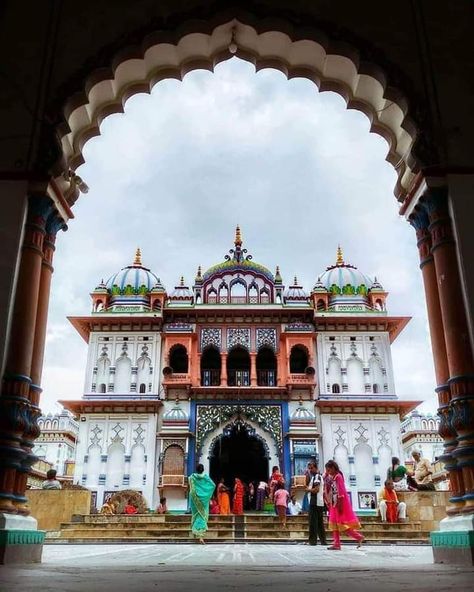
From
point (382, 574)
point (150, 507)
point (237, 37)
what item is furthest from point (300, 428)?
point (382, 574)

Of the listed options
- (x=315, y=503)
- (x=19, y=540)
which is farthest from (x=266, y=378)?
(x=19, y=540)

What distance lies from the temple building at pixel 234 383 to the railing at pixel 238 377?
2.2 inches

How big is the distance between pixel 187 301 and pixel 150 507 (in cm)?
809

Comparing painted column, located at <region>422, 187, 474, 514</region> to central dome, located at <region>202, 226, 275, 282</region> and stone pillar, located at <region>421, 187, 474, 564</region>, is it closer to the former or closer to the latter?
stone pillar, located at <region>421, 187, 474, 564</region>

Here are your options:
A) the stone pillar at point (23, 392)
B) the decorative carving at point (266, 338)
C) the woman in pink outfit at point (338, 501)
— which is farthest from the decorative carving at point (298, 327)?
the stone pillar at point (23, 392)

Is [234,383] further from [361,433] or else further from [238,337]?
[361,433]

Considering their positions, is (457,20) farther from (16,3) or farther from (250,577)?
(250,577)

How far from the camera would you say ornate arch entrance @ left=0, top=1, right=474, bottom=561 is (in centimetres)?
467

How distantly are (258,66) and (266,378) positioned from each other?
17793mm

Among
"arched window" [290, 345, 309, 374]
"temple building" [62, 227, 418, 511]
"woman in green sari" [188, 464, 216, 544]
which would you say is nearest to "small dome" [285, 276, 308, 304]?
"temple building" [62, 227, 418, 511]

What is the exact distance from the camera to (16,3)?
5742 millimetres

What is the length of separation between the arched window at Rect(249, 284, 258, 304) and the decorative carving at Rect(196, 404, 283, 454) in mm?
4364

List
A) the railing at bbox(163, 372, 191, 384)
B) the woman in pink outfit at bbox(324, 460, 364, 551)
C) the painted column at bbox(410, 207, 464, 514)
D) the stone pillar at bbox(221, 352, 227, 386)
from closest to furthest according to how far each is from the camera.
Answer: the painted column at bbox(410, 207, 464, 514) < the woman in pink outfit at bbox(324, 460, 364, 551) < the railing at bbox(163, 372, 191, 384) < the stone pillar at bbox(221, 352, 227, 386)

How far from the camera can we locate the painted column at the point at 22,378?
4488 millimetres
